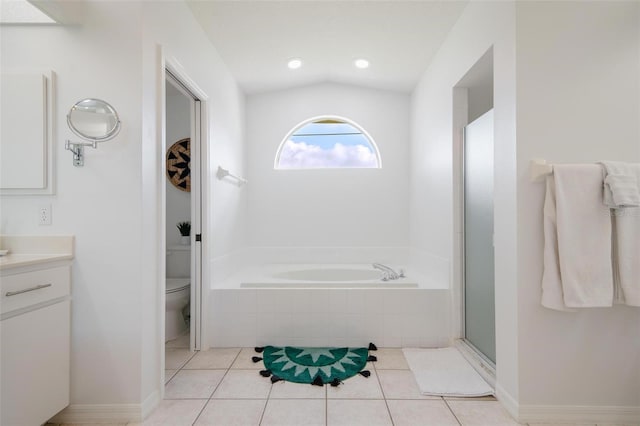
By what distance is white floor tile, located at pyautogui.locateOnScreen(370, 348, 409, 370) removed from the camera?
234cm

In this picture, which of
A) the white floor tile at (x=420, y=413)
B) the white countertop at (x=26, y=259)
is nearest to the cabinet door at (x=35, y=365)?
the white countertop at (x=26, y=259)

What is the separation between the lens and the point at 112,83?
1743 millimetres

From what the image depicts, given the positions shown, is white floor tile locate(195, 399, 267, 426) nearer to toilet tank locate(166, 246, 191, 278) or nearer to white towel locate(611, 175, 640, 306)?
toilet tank locate(166, 246, 191, 278)

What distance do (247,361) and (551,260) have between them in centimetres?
201

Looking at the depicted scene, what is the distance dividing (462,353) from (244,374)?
157 cm

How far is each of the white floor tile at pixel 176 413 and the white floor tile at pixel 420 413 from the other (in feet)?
3.45

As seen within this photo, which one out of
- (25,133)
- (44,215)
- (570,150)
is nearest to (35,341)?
(44,215)

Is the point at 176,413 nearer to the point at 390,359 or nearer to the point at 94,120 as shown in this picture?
the point at 390,359

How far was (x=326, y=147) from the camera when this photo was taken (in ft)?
13.1

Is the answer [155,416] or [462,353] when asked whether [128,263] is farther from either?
[462,353]

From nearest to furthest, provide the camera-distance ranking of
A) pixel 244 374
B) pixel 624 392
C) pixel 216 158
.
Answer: pixel 624 392
pixel 244 374
pixel 216 158

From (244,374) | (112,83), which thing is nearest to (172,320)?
(244,374)

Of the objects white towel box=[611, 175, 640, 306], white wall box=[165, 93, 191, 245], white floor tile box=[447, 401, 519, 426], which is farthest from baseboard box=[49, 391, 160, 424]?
white towel box=[611, 175, 640, 306]

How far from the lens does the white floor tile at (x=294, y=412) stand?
1.73m
